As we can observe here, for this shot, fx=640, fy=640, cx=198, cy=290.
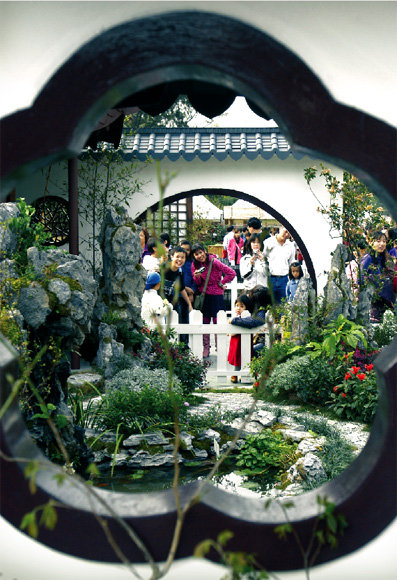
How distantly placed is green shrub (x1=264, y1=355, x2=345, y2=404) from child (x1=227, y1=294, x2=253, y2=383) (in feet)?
4.15

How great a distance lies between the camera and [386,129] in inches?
86.4

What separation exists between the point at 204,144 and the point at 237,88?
9.20m

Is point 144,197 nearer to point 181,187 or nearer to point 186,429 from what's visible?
point 181,187

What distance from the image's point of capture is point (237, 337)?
782 centimetres

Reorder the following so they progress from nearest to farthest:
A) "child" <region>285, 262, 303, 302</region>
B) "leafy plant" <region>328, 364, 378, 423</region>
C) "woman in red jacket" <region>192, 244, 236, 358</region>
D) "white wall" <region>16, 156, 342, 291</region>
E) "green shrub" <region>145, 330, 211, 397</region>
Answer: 1. "leafy plant" <region>328, 364, 378, 423</region>
2. "green shrub" <region>145, 330, 211, 397</region>
3. "child" <region>285, 262, 303, 302</region>
4. "woman in red jacket" <region>192, 244, 236, 358</region>
5. "white wall" <region>16, 156, 342, 291</region>

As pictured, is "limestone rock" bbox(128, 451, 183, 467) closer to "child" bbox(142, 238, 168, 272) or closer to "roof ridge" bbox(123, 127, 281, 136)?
"child" bbox(142, 238, 168, 272)

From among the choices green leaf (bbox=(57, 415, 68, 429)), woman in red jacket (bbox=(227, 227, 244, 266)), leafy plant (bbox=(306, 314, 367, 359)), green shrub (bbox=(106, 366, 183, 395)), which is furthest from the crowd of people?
Answer: woman in red jacket (bbox=(227, 227, 244, 266))

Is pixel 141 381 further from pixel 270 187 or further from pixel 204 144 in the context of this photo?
pixel 204 144

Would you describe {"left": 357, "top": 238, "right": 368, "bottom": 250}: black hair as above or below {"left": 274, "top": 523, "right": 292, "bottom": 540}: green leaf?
above

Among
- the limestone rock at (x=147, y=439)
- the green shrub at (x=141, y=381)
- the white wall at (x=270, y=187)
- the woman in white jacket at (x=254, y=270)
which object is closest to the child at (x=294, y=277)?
the woman in white jacket at (x=254, y=270)

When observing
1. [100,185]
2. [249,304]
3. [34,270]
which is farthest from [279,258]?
[34,270]

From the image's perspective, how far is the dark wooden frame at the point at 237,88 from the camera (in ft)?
7.07

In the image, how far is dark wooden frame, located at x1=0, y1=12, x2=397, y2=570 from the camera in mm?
2154

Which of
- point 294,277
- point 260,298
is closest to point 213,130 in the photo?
point 294,277
